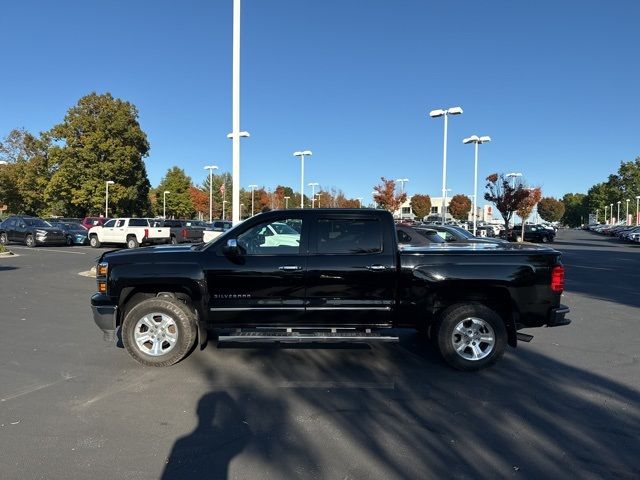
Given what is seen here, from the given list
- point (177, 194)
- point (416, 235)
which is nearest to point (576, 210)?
point (177, 194)

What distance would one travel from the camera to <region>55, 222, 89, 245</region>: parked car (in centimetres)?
3167

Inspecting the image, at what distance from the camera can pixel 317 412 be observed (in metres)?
4.82

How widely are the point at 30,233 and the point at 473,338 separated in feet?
97.4

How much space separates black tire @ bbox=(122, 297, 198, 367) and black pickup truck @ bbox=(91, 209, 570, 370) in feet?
0.04

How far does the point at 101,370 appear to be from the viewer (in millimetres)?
6051

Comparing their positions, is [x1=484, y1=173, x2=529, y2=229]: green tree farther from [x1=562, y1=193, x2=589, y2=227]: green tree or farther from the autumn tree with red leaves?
[x1=562, y1=193, x2=589, y2=227]: green tree

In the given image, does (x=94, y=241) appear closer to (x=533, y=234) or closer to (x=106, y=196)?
(x=106, y=196)

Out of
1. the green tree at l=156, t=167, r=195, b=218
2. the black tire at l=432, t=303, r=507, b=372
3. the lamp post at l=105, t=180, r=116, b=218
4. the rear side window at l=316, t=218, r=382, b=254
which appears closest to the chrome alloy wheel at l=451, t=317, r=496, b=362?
the black tire at l=432, t=303, r=507, b=372

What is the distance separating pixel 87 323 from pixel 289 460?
598cm

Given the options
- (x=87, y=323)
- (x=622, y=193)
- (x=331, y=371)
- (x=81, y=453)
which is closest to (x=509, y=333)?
(x=331, y=371)

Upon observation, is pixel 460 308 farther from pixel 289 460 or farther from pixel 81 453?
pixel 81 453

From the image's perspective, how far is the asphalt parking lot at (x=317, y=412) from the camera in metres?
3.80

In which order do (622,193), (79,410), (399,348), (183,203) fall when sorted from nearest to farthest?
(79,410)
(399,348)
(183,203)
(622,193)

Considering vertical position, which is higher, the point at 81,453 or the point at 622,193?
the point at 622,193
